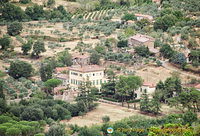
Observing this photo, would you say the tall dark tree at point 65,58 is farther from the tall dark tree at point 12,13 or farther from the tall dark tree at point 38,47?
the tall dark tree at point 12,13

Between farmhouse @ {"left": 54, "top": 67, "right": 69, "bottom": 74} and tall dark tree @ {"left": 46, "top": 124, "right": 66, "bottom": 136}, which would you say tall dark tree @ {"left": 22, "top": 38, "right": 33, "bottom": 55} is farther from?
tall dark tree @ {"left": 46, "top": 124, "right": 66, "bottom": 136}

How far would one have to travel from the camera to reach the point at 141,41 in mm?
110938

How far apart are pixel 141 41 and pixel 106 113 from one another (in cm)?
3191

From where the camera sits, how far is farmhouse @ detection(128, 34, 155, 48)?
111m

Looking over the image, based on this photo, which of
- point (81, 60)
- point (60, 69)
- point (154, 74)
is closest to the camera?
point (154, 74)

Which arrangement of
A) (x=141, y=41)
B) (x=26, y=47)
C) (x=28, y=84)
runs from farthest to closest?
(x=141, y=41) < (x=26, y=47) < (x=28, y=84)

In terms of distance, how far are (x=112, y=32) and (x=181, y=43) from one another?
18.5m

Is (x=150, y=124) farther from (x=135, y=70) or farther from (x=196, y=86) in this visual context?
(x=135, y=70)

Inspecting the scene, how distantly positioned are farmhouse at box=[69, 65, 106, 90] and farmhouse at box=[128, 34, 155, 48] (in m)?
19.7

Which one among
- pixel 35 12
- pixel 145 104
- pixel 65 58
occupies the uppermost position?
pixel 35 12

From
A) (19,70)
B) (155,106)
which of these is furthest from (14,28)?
(155,106)

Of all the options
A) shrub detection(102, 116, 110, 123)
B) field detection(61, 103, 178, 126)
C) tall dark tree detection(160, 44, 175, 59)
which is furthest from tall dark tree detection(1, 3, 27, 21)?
shrub detection(102, 116, 110, 123)

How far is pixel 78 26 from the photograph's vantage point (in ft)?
424

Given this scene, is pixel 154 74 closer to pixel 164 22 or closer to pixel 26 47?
pixel 164 22
